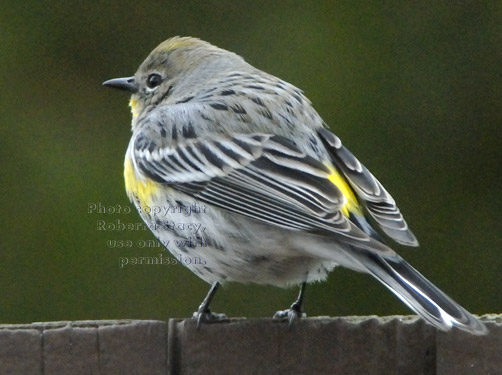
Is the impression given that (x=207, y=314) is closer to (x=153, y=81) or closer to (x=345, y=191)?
(x=345, y=191)

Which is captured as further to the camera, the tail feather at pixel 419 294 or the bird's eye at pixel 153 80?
the bird's eye at pixel 153 80

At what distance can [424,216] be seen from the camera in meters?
8.85

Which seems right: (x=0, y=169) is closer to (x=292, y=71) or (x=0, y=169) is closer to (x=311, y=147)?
(x=292, y=71)

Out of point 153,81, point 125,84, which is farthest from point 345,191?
point 125,84

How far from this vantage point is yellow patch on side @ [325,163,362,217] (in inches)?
224

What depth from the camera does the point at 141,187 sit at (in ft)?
21.3

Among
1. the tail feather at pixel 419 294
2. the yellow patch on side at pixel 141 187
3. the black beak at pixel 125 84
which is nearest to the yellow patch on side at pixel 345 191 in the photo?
the tail feather at pixel 419 294

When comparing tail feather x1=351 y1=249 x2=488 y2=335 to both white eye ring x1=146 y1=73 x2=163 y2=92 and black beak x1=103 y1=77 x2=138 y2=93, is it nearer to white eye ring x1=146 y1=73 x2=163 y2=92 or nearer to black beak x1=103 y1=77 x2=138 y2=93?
white eye ring x1=146 y1=73 x2=163 y2=92

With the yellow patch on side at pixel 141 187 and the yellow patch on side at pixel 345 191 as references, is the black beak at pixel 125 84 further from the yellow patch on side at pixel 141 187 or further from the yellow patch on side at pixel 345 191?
the yellow patch on side at pixel 345 191

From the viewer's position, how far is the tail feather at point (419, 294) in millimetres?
4309

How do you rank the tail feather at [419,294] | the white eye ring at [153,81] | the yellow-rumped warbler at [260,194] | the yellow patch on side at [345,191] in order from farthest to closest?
the white eye ring at [153,81]
the yellow patch on side at [345,191]
the yellow-rumped warbler at [260,194]
the tail feather at [419,294]

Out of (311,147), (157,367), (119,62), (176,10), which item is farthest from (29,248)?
(157,367)

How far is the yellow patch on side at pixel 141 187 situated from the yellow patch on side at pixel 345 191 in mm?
964

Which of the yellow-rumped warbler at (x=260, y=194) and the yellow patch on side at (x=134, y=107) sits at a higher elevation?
the yellow-rumped warbler at (x=260, y=194)
